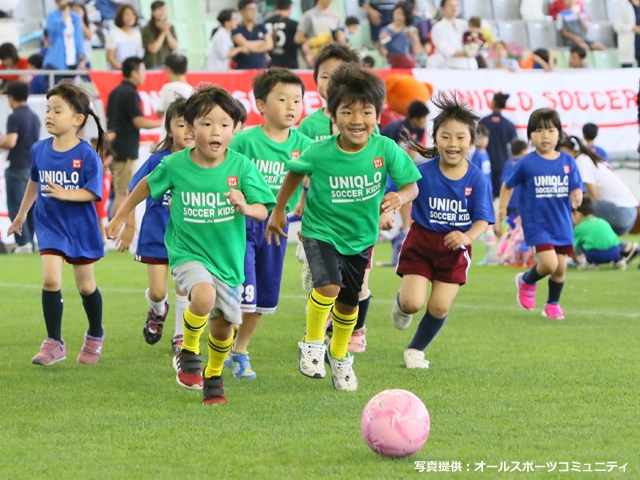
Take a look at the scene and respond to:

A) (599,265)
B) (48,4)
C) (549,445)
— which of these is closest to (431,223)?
(549,445)

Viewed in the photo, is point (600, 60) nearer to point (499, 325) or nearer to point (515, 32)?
point (515, 32)

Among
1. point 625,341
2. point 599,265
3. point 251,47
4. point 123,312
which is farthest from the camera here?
point 251,47

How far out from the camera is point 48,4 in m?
18.5

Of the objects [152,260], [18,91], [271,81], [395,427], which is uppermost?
[18,91]

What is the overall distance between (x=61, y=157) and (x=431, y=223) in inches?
93.9

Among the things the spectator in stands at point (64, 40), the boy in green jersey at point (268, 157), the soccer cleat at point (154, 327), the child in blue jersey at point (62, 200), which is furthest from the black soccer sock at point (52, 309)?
the spectator in stands at point (64, 40)

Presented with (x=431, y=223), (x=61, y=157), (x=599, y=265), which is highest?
(x=61, y=157)

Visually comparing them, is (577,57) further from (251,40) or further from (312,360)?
(312,360)

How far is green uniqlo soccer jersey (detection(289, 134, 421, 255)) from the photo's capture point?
20.3 feet

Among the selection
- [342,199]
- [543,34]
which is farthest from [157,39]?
[342,199]

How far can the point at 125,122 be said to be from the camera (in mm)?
14391

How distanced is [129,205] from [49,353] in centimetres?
155

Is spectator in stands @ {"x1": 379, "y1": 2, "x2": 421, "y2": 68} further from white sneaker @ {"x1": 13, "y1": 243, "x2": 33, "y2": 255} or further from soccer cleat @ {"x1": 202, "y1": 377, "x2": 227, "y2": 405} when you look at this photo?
soccer cleat @ {"x1": 202, "y1": 377, "x2": 227, "y2": 405}

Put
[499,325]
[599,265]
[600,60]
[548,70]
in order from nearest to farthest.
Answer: [499,325], [599,265], [548,70], [600,60]
